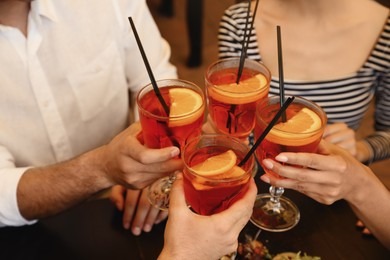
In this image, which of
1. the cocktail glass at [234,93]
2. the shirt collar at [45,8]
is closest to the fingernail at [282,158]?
the cocktail glass at [234,93]

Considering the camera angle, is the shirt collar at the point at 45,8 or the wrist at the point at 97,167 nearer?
the wrist at the point at 97,167

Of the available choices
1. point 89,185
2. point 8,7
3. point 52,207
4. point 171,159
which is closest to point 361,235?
point 171,159

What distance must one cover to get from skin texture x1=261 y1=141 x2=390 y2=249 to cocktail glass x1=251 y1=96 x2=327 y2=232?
0.04m

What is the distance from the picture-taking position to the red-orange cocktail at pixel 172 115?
1133mm

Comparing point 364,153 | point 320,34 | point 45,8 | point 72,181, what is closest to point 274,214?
point 364,153

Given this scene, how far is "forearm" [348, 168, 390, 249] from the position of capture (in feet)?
3.99

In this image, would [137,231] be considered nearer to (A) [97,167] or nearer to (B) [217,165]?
(A) [97,167]

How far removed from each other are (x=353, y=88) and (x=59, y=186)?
1299mm

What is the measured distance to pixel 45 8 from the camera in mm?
1486

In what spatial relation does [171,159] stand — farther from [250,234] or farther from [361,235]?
[361,235]

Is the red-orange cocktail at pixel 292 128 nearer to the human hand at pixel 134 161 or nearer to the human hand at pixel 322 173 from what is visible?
the human hand at pixel 322 173

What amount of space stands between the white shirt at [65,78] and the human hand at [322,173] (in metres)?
0.89

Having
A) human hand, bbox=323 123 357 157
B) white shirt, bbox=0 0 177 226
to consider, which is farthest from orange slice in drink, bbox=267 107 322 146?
white shirt, bbox=0 0 177 226

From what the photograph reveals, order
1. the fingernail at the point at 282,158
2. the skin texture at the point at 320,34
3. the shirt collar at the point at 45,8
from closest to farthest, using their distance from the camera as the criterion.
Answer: the fingernail at the point at 282,158, the shirt collar at the point at 45,8, the skin texture at the point at 320,34
